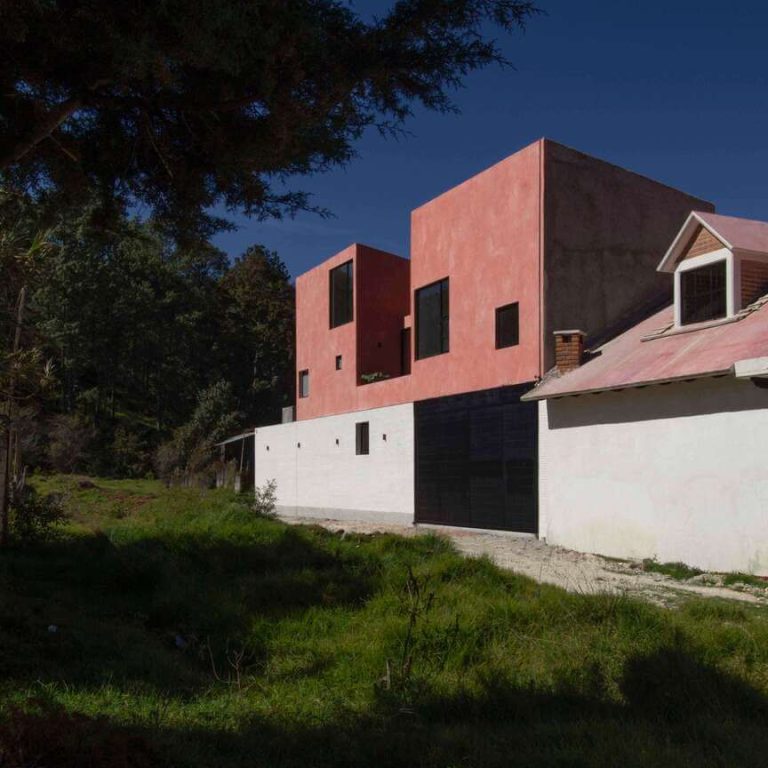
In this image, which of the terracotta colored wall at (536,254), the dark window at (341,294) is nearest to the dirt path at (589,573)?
the terracotta colored wall at (536,254)

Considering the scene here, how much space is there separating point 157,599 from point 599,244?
12.2m

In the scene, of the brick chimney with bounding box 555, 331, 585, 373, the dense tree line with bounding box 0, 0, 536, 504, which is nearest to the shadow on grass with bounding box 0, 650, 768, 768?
the dense tree line with bounding box 0, 0, 536, 504

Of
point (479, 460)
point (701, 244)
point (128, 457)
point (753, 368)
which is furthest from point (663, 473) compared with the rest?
point (128, 457)

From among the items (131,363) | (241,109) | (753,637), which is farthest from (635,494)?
(131,363)

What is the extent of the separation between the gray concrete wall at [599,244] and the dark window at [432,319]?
3.82m

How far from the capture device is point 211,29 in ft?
16.8

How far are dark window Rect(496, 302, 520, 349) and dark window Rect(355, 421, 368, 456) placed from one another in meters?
6.38

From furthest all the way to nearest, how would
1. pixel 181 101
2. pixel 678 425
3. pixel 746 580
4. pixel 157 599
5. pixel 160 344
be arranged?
pixel 160 344 < pixel 678 425 < pixel 746 580 < pixel 157 599 < pixel 181 101

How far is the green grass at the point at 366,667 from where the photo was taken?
15.6 ft

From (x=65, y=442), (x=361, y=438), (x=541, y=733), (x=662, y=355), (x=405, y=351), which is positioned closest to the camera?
(x=541, y=733)

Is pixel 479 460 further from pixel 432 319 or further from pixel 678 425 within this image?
pixel 678 425

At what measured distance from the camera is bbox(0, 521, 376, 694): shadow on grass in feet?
21.4

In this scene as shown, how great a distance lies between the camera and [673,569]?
12.0 meters

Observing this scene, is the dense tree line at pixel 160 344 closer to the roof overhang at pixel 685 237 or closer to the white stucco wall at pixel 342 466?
the white stucco wall at pixel 342 466
